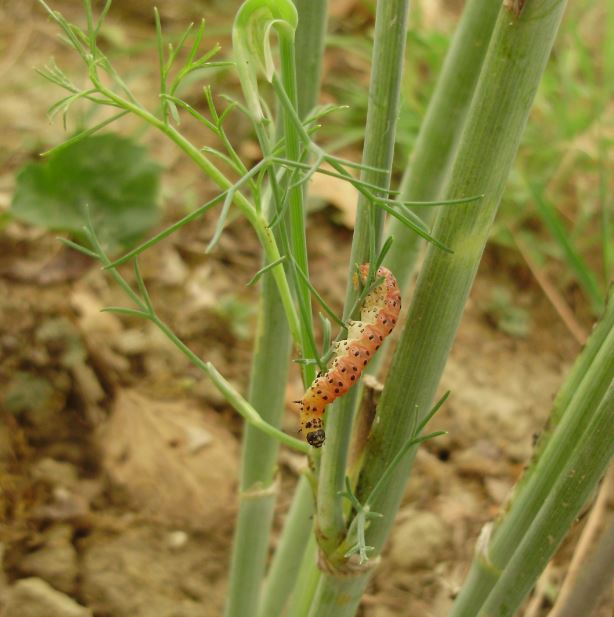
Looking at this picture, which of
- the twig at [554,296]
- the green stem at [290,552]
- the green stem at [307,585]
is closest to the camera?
the green stem at [307,585]

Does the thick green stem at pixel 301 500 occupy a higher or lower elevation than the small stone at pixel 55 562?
higher

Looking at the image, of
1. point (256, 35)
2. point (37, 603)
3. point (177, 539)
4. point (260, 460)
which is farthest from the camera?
point (177, 539)

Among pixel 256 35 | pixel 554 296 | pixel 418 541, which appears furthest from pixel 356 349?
pixel 554 296

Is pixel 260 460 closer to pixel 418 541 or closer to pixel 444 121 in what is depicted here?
pixel 444 121

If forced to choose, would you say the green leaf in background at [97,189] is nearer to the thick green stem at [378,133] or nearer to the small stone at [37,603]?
the small stone at [37,603]

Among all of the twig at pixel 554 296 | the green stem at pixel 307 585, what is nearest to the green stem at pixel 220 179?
the green stem at pixel 307 585

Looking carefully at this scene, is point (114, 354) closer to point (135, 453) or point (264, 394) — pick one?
point (135, 453)
